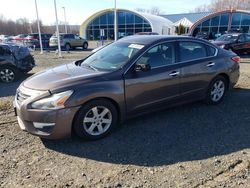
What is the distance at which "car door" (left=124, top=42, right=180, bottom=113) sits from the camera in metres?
4.39

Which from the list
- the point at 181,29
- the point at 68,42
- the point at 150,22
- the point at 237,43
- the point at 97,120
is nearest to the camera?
the point at 97,120

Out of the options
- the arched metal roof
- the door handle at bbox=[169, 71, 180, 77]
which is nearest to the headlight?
the door handle at bbox=[169, 71, 180, 77]

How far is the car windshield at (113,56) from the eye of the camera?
4.54 m

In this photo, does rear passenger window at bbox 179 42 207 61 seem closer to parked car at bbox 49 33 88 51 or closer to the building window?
parked car at bbox 49 33 88 51

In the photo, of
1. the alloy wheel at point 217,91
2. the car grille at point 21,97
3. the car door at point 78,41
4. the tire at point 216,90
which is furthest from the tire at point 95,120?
the car door at point 78,41

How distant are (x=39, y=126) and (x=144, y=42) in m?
2.41

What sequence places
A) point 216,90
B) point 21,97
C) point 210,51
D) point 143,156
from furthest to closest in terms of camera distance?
point 216,90 → point 210,51 → point 21,97 → point 143,156

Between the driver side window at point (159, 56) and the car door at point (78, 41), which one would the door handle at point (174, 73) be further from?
the car door at point (78, 41)

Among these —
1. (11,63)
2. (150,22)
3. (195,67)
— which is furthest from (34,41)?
(195,67)

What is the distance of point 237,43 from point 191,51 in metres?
12.9

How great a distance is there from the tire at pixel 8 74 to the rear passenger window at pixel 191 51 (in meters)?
6.63

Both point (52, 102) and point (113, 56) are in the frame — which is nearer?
point (52, 102)

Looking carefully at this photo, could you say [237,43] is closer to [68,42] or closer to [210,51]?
[210,51]

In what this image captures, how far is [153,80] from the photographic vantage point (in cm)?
460
